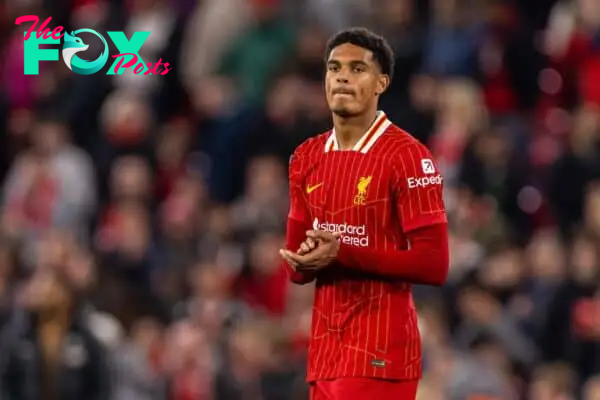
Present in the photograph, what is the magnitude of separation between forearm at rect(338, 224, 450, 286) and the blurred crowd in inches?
180

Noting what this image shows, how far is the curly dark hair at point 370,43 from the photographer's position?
22.8ft

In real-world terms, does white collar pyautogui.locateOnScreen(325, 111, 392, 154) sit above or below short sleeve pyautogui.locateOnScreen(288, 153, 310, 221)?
above

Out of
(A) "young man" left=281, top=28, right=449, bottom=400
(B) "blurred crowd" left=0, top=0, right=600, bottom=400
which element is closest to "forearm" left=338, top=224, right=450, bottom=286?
(A) "young man" left=281, top=28, right=449, bottom=400

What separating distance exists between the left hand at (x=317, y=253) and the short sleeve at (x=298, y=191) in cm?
36

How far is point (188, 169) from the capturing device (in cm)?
1520

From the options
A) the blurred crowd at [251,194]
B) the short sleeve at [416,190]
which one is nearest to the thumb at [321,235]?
the short sleeve at [416,190]

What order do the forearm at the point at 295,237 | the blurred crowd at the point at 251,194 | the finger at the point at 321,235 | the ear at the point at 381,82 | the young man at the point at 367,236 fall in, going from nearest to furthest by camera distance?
the finger at the point at 321,235, the young man at the point at 367,236, the ear at the point at 381,82, the forearm at the point at 295,237, the blurred crowd at the point at 251,194

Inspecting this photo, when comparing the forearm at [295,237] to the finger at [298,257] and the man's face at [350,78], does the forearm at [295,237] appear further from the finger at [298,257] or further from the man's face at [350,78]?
the man's face at [350,78]

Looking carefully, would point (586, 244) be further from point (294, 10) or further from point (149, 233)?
point (294, 10)

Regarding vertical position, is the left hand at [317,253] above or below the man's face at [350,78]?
below

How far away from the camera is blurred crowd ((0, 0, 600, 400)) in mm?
12125

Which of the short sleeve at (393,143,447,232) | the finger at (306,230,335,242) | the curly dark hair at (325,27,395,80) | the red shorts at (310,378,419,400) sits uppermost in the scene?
the curly dark hair at (325,27,395,80)

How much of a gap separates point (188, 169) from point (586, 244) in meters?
3.97

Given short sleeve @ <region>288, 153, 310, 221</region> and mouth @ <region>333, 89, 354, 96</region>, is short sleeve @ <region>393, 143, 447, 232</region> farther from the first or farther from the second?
short sleeve @ <region>288, 153, 310, 221</region>
